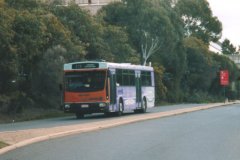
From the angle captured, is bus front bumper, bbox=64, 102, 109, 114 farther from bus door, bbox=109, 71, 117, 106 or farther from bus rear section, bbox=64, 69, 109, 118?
bus door, bbox=109, 71, 117, 106

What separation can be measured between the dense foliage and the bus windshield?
11.1 feet

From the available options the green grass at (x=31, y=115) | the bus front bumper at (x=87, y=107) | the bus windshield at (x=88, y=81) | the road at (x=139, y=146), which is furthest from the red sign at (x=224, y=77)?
the road at (x=139, y=146)

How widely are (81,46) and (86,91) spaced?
9467mm

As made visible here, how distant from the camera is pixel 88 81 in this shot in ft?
111

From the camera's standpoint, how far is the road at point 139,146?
48.2 feet

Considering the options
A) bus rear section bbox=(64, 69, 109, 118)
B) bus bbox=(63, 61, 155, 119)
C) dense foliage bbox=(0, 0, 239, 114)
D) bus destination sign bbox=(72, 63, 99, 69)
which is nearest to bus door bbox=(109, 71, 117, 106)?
bus bbox=(63, 61, 155, 119)

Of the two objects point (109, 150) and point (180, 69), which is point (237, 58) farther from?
point (109, 150)

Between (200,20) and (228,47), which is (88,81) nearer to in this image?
(200,20)

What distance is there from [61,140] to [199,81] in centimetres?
6757

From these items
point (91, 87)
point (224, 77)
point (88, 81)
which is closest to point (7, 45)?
point (88, 81)

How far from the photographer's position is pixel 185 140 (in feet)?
63.0

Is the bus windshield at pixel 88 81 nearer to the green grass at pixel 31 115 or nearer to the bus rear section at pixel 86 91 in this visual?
the bus rear section at pixel 86 91

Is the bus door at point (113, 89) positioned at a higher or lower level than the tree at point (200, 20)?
lower

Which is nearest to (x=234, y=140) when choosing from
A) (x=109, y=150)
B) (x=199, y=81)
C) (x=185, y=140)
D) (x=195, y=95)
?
(x=185, y=140)
